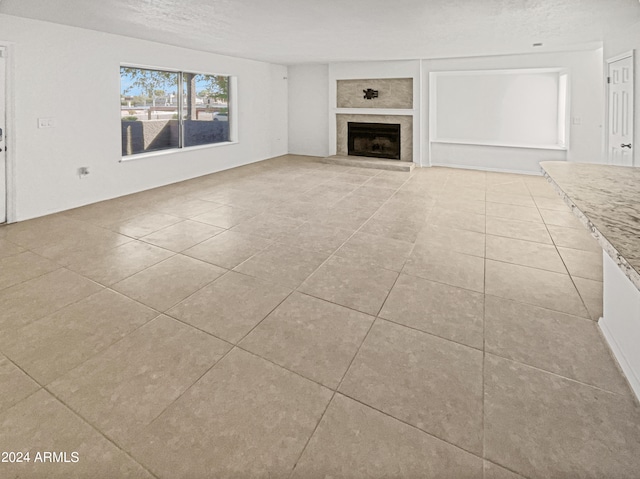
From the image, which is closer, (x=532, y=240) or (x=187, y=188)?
(x=532, y=240)

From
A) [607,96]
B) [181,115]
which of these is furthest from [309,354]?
[181,115]

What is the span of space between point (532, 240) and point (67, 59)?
240 inches

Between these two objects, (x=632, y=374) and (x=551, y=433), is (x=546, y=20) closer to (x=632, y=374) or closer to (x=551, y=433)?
(x=632, y=374)

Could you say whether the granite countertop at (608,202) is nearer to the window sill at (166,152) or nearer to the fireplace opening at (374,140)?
the window sill at (166,152)

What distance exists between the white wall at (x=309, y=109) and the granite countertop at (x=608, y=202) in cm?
769

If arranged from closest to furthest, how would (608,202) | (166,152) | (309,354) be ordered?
(608,202), (309,354), (166,152)

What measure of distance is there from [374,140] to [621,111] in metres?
4.98

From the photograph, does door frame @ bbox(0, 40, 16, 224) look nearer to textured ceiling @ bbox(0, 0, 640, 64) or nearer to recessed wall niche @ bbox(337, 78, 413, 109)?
textured ceiling @ bbox(0, 0, 640, 64)

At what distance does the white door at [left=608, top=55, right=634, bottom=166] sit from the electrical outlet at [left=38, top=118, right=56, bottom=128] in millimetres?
7176

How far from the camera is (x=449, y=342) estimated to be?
2248mm

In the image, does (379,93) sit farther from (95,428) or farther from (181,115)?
(95,428)

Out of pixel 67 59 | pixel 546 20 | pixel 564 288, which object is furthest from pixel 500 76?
pixel 67 59

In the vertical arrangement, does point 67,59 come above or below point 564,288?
above

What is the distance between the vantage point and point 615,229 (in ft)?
4.12
